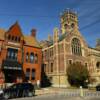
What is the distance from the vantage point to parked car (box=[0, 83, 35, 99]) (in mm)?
23078

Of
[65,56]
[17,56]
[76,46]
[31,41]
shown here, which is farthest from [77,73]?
[17,56]

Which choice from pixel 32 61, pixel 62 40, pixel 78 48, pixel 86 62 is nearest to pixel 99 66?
pixel 86 62

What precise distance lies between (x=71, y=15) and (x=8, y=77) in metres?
57.7

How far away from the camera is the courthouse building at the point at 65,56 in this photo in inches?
1972

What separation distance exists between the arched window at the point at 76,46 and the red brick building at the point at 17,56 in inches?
586

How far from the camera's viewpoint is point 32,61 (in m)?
40.5

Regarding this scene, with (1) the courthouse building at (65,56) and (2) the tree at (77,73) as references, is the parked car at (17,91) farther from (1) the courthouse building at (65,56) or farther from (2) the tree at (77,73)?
(1) the courthouse building at (65,56)

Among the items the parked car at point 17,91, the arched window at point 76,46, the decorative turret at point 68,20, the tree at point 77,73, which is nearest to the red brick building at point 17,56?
the tree at point 77,73

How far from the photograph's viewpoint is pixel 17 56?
3800 centimetres

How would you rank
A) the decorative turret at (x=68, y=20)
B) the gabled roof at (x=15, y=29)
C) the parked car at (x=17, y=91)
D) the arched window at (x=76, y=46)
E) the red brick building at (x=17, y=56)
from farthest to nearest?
1. the decorative turret at (x=68, y=20)
2. the arched window at (x=76, y=46)
3. the gabled roof at (x=15, y=29)
4. the red brick building at (x=17, y=56)
5. the parked car at (x=17, y=91)

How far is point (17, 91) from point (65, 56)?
27563 mm

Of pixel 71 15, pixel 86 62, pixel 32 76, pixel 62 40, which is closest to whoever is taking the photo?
pixel 32 76

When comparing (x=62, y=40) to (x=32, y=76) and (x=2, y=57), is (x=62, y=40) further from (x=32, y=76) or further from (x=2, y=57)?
(x=2, y=57)

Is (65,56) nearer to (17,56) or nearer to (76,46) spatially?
(76,46)
